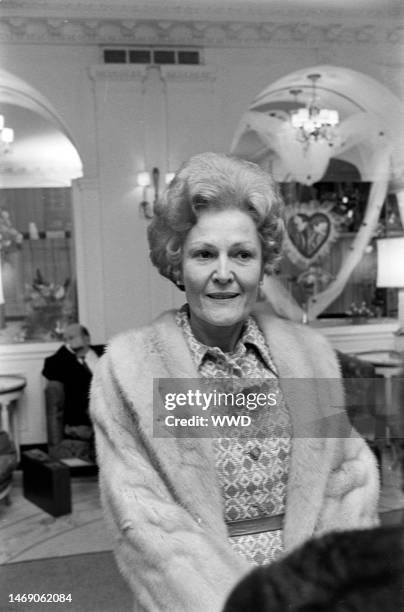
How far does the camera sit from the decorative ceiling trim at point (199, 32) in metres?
0.95

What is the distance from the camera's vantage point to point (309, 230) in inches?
A: 72.8

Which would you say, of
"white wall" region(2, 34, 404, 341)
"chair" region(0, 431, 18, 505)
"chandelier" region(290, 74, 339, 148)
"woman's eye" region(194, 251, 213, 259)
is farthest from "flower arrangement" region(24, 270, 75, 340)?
"woman's eye" region(194, 251, 213, 259)

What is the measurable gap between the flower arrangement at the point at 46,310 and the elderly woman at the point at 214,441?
0.81 metres

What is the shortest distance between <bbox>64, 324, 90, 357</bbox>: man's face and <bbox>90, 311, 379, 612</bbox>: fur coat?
0.57 m

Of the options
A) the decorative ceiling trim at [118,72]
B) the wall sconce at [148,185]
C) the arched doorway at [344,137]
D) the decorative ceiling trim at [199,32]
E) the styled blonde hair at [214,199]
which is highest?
the decorative ceiling trim at [199,32]

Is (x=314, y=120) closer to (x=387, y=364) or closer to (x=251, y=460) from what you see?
(x=387, y=364)

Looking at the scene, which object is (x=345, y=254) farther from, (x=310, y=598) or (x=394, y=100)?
(x=310, y=598)

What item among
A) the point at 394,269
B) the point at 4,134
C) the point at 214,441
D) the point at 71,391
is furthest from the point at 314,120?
the point at 214,441

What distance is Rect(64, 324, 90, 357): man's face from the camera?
51.5 inches

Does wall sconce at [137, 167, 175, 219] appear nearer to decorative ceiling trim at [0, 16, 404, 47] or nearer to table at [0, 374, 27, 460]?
decorative ceiling trim at [0, 16, 404, 47]

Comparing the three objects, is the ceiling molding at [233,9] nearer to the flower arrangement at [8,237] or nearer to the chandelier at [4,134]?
the chandelier at [4,134]

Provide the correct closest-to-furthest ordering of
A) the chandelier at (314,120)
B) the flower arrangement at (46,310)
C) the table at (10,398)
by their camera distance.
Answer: the chandelier at (314,120)
the table at (10,398)
the flower arrangement at (46,310)

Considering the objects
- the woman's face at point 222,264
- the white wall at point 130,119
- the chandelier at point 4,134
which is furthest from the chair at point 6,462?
the woman's face at point 222,264

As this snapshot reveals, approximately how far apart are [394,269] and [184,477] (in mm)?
559
